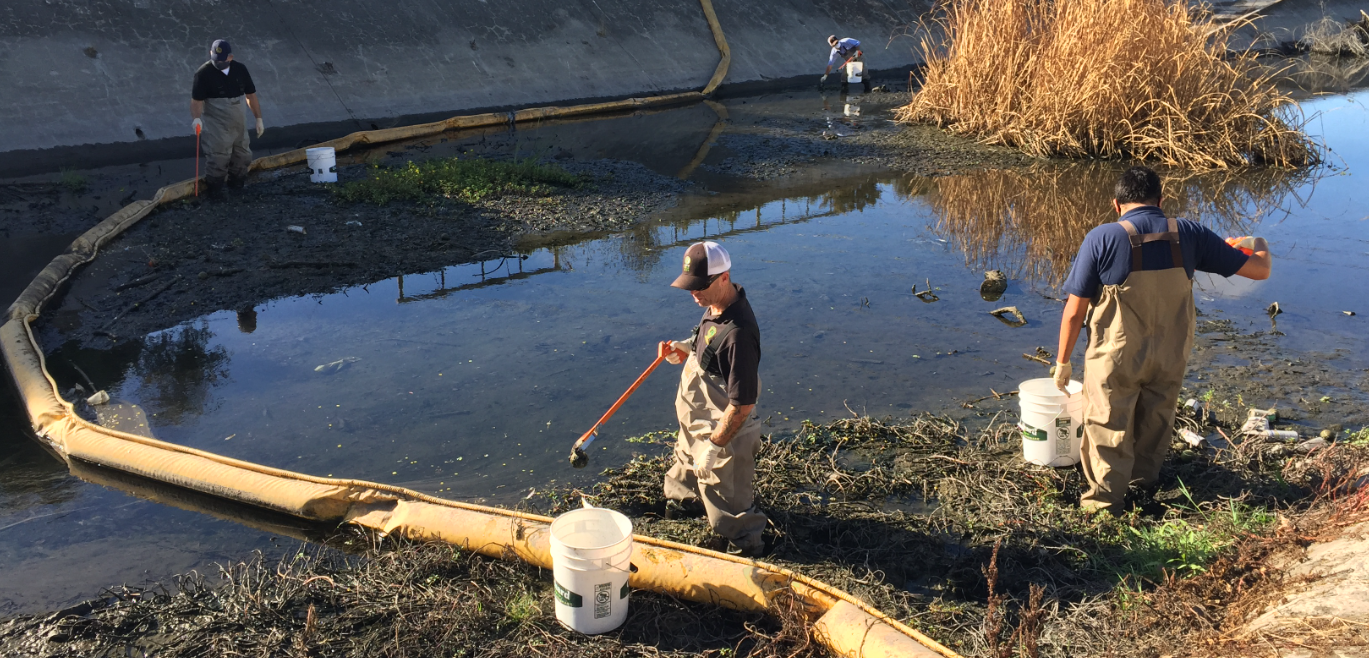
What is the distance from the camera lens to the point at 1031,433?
499cm

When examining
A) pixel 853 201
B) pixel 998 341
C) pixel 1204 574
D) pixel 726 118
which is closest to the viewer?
pixel 1204 574

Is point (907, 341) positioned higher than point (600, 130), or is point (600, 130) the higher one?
point (600, 130)

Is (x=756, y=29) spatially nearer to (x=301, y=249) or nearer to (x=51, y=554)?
(x=301, y=249)

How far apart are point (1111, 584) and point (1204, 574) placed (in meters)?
0.37

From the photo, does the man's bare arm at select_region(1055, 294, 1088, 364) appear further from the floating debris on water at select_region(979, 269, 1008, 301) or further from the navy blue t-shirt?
the floating debris on water at select_region(979, 269, 1008, 301)

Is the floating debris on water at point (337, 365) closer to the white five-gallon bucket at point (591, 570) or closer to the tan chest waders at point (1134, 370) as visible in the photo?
the white five-gallon bucket at point (591, 570)

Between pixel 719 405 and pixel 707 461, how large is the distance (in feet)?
0.86

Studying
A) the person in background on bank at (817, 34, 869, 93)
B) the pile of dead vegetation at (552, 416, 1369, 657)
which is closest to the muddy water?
the pile of dead vegetation at (552, 416, 1369, 657)

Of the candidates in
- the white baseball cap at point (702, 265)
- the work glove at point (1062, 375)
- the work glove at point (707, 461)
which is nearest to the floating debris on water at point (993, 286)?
the work glove at point (1062, 375)

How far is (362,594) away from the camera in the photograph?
13.4 feet

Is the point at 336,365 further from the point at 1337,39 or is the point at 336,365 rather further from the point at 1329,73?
the point at 1337,39

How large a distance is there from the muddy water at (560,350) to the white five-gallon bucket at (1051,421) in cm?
85

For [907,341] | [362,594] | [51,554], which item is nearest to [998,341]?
[907,341]

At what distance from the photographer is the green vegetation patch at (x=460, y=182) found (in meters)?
10.4
